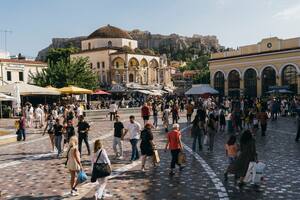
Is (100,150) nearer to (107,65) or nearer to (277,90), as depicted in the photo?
(277,90)

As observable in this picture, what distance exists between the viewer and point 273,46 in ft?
163

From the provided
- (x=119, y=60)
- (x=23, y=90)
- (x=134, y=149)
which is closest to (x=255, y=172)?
(x=134, y=149)

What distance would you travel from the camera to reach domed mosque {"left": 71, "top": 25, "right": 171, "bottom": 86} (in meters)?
73.3

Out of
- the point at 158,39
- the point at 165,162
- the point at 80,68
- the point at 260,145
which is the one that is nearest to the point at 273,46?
the point at 80,68

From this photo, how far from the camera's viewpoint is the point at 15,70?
60.4 meters

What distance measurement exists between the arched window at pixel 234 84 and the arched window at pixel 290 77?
6.71 metres

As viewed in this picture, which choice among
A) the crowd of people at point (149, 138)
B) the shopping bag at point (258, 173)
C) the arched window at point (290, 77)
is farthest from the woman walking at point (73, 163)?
the arched window at point (290, 77)

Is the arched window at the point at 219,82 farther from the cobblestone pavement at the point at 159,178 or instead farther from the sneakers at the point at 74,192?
the sneakers at the point at 74,192

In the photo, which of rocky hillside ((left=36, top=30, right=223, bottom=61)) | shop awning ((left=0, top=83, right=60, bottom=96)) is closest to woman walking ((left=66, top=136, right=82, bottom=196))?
shop awning ((left=0, top=83, right=60, bottom=96))

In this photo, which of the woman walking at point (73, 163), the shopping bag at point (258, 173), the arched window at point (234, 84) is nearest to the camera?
the woman walking at point (73, 163)

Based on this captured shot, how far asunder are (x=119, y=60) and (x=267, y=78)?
3007 centimetres

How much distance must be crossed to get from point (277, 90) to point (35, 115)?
2622cm

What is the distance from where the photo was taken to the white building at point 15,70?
58.4 meters

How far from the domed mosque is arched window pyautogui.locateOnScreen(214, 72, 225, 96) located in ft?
63.2
